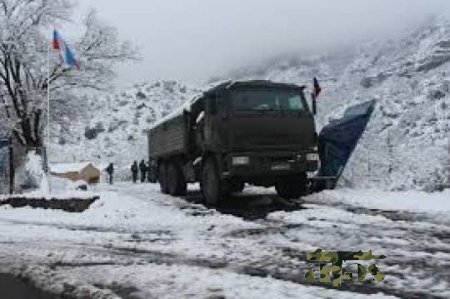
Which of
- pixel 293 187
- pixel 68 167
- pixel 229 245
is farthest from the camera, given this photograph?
pixel 68 167

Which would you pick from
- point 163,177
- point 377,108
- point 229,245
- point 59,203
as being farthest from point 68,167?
point 229,245

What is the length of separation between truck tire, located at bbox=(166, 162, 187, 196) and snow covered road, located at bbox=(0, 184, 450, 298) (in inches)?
149

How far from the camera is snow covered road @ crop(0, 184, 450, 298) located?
7.32 metres

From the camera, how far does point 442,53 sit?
99.9m

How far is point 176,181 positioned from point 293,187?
479 centimetres

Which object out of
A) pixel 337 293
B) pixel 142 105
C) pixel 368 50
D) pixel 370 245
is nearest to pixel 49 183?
pixel 370 245

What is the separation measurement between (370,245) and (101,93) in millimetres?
28912

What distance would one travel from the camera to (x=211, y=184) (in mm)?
16781

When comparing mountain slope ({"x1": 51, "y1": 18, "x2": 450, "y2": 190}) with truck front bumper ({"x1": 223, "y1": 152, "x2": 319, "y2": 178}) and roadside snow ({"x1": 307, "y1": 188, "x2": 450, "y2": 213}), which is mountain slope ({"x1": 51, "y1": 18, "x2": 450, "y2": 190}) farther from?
truck front bumper ({"x1": 223, "y1": 152, "x2": 319, "y2": 178})

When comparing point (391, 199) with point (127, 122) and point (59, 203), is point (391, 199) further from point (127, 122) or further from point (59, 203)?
point (127, 122)

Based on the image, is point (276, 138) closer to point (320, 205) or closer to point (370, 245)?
point (320, 205)

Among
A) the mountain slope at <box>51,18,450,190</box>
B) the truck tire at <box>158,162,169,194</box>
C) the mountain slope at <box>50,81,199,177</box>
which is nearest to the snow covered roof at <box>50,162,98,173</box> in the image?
the mountain slope at <box>51,18,450,190</box>

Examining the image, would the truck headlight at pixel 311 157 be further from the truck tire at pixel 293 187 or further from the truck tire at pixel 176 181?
the truck tire at pixel 176 181

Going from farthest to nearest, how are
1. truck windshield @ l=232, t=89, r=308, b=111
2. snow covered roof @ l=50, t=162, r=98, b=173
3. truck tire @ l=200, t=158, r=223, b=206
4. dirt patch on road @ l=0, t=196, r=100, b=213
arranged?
snow covered roof @ l=50, t=162, r=98, b=173 → dirt patch on road @ l=0, t=196, r=100, b=213 → truck tire @ l=200, t=158, r=223, b=206 → truck windshield @ l=232, t=89, r=308, b=111
